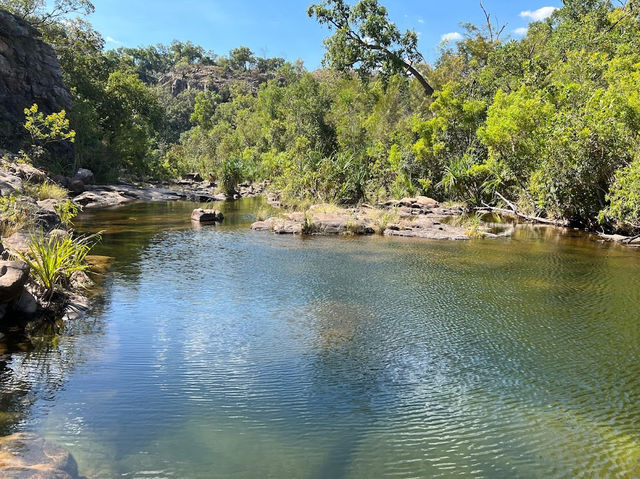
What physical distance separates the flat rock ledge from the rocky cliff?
27.5 meters

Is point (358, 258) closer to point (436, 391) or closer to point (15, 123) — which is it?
point (436, 391)

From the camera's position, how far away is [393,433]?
5.01 m

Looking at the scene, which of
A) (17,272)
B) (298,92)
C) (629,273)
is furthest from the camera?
(298,92)

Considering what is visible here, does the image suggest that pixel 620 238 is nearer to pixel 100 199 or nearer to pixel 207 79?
pixel 100 199

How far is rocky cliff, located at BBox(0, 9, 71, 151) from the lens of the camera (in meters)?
28.0

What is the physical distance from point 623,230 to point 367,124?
67.6ft

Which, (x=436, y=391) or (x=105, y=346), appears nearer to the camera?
(x=436, y=391)

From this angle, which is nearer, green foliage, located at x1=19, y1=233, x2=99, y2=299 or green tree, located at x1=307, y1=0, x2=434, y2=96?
green foliage, located at x1=19, y1=233, x2=99, y2=299

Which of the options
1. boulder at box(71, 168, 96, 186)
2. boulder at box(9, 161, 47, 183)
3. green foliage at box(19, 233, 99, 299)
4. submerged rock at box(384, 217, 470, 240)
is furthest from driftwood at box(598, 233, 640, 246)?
boulder at box(71, 168, 96, 186)

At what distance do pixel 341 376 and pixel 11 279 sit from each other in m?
4.74

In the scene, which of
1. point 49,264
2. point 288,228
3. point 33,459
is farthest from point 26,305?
point 288,228

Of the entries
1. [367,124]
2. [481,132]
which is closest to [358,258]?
[481,132]

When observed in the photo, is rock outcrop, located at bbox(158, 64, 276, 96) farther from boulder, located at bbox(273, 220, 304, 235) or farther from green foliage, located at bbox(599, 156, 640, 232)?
green foliage, located at bbox(599, 156, 640, 232)

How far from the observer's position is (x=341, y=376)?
634 centimetres
